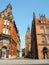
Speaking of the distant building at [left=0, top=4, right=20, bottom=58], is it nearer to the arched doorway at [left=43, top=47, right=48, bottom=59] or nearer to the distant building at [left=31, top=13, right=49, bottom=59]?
the distant building at [left=31, top=13, right=49, bottom=59]

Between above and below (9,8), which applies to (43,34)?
below

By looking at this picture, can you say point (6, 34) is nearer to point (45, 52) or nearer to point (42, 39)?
point (42, 39)

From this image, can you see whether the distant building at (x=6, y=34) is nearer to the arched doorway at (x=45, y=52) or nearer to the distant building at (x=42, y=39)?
the distant building at (x=42, y=39)

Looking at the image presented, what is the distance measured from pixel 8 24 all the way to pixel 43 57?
17275mm

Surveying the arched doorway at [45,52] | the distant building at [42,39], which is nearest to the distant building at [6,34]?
the distant building at [42,39]

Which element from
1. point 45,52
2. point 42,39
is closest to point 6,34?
point 42,39

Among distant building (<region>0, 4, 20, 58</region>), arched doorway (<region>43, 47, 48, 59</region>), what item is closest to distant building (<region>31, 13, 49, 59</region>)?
arched doorway (<region>43, 47, 48, 59</region>)

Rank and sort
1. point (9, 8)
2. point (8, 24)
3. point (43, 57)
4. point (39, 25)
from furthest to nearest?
point (9, 8) < point (8, 24) < point (39, 25) < point (43, 57)

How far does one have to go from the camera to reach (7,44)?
42062 mm

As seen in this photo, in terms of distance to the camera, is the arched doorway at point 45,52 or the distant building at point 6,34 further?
the distant building at point 6,34

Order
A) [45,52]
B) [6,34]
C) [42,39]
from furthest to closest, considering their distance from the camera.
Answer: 1. [6,34]
2. [42,39]
3. [45,52]

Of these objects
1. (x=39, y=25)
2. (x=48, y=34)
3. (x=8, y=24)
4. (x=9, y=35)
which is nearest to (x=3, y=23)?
(x=8, y=24)

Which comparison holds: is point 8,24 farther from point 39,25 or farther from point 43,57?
point 43,57

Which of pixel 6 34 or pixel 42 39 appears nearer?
pixel 42 39
